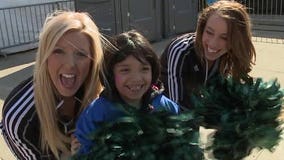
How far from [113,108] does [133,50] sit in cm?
30

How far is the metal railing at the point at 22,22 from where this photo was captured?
8.61 meters

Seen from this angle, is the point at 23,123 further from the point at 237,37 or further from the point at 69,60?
the point at 237,37

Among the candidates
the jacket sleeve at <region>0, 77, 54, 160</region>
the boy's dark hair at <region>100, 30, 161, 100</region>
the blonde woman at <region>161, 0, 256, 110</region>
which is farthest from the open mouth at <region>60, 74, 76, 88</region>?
the blonde woman at <region>161, 0, 256, 110</region>

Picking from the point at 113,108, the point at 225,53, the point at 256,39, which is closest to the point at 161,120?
the point at 113,108

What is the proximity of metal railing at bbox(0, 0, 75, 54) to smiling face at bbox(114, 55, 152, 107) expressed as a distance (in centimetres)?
694

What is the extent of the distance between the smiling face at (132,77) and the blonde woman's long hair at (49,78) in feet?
0.52

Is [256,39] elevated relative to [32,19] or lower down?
lower down

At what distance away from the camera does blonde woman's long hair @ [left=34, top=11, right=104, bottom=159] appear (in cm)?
209

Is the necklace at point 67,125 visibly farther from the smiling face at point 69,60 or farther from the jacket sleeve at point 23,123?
the smiling face at point 69,60

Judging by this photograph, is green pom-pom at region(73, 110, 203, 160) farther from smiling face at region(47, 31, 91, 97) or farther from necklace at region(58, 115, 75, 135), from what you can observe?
necklace at region(58, 115, 75, 135)

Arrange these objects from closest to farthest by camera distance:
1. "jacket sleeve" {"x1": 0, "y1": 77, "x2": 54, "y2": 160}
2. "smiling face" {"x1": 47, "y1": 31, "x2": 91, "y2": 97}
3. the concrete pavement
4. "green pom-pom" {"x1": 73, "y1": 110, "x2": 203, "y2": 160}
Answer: "green pom-pom" {"x1": 73, "y1": 110, "x2": 203, "y2": 160}
"smiling face" {"x1": 47, "y1": 31, "x2": 91, "y2": 97}
"jacket sleeve" {"x1": 0, "y1": 77, "x2": 54, "y2": 160}
the concrete pavement

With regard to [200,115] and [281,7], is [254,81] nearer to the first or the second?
[200,115]

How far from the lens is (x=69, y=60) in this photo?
6.84 feet

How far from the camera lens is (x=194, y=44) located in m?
2.77
